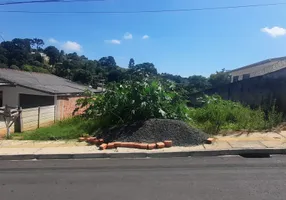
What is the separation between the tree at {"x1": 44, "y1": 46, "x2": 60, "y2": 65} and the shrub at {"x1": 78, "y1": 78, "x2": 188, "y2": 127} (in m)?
64.0

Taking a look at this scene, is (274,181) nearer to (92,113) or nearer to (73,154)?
(73,154)

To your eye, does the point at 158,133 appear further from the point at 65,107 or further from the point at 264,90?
the point at 65,107

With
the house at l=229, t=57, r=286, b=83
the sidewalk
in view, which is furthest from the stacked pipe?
the house at l=229, t=57, r=286, b=83

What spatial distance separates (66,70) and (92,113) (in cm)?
4552

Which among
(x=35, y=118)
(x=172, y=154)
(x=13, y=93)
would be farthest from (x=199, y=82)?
(x=172, y=154)

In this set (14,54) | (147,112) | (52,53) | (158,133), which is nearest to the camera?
(158,133)

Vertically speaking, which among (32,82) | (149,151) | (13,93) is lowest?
(149,151)

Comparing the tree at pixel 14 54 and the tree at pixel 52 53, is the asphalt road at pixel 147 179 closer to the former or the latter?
the tree at pixel 14 54

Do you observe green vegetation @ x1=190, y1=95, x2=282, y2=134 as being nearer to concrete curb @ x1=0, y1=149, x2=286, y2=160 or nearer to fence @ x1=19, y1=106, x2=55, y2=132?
concrete curb @ x1=0, y1=149, x2=286, y2=160

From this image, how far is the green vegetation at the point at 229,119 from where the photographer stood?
1257cm

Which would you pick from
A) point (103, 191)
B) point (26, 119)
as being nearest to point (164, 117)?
point (103, 191)

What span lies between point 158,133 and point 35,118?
936cm

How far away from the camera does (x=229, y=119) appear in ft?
46.1

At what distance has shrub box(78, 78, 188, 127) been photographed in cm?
1221
